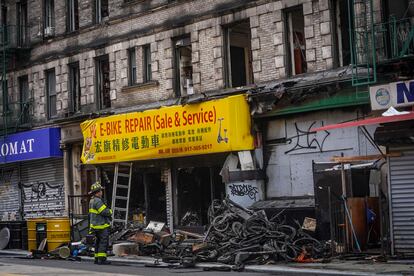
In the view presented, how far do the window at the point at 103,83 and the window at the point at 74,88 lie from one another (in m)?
1.28

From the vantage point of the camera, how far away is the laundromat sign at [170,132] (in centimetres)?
1934

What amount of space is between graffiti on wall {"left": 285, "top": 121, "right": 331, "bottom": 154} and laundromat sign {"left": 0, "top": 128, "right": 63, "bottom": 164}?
10160mm

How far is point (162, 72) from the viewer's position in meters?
22.4

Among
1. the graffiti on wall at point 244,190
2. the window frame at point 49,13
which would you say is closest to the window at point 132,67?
the window frame at point 49,13

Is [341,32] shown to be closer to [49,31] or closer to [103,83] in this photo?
[103,83]

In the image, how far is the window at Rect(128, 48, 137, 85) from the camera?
2356cm

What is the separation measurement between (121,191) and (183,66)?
477 centimetres

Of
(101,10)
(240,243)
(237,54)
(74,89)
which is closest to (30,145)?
(74,89)

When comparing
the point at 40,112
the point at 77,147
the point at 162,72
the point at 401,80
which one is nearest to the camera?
the point at 401,80

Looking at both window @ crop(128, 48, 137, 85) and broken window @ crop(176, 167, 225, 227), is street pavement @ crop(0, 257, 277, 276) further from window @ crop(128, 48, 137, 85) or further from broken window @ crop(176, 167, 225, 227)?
window @ crop(128, 48, 137, 85)

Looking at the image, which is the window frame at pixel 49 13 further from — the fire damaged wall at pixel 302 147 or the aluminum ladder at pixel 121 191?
the fire damaged wall at pixel 302 147

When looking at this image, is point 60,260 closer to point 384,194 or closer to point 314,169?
point 314,169

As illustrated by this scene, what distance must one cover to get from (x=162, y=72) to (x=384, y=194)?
9009 mm

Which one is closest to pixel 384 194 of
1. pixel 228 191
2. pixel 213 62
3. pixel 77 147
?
pixel 228 191
